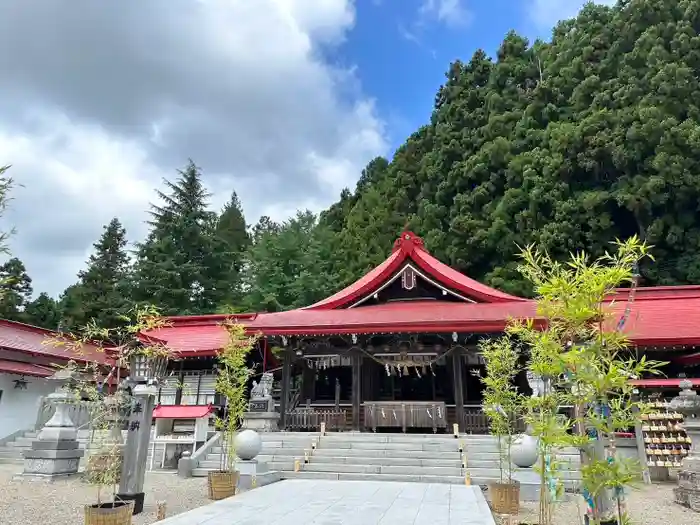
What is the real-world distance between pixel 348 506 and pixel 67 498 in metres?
4.79

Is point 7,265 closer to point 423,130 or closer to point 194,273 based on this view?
point 194,273

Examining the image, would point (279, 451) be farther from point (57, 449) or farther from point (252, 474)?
point (57, 449)

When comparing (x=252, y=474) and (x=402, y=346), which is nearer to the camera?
(x=252, y=474)

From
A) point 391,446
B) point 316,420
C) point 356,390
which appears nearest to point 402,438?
point 391,446

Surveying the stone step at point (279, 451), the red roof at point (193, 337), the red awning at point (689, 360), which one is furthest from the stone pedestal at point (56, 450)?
the red awning at point (689, 360)

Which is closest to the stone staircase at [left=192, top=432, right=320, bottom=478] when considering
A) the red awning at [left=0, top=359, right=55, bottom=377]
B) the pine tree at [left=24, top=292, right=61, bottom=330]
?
the red awning at [left=0, top=359, right=55, bottom=377]

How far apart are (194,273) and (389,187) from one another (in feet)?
48.5

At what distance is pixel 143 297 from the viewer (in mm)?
29453

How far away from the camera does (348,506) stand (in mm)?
6664

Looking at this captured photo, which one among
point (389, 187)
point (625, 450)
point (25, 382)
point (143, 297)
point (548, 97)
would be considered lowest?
point (625, 450)

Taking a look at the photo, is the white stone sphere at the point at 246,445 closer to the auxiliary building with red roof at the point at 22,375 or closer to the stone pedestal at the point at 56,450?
the stone pedestal at the point at 56,450

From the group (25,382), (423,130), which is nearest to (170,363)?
(25,382)

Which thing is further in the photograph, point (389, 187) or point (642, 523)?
point (389, 187)

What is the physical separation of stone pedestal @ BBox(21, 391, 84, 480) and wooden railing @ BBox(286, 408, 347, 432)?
515 cm
